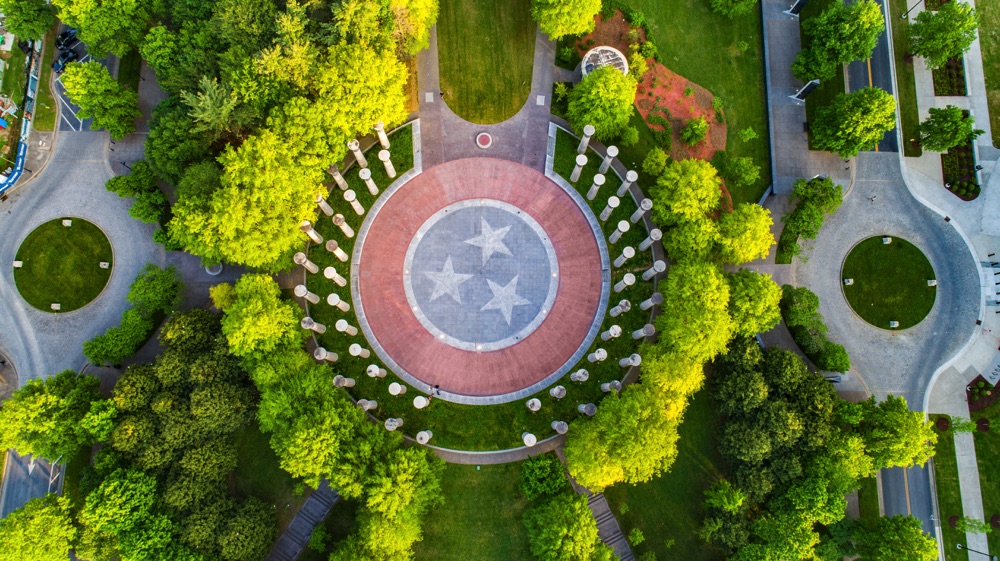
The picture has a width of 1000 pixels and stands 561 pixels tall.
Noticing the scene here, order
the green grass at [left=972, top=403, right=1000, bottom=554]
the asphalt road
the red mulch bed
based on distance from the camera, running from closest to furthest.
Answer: the green grass at [left=972, top=403, right=1000, bottom=554], the red mulch bed, the asphalt road

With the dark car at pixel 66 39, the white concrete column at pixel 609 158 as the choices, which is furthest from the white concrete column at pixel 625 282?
the dark car at pixel 66 39

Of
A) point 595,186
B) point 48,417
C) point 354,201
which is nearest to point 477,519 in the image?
point 354,201

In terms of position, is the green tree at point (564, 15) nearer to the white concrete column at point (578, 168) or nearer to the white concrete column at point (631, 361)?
the white concrete column at point (578, 168)

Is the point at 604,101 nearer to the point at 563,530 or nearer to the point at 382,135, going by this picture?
the point at 382,135

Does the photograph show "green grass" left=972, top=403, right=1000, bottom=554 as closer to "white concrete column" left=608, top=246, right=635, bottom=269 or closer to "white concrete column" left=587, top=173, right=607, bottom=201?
"white concrete column" left=608, top=246, right=635, bottom=269

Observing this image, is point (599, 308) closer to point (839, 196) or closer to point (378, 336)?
point (378, 336)

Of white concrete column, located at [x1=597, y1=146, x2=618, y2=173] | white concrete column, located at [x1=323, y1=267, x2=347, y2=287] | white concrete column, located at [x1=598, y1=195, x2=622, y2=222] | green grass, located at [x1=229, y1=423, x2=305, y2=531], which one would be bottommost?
green grass, located at [x1=229, y1=423, x2=305, y2=531]

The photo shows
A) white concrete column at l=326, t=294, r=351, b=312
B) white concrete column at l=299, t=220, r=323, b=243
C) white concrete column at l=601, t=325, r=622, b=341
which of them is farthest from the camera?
white concrete column at l=326, t=294, r=351, b=312

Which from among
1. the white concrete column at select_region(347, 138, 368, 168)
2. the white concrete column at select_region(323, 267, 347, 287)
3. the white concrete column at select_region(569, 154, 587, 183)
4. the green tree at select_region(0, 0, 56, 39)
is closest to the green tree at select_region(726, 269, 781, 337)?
the white concrete column at select_region(569, 154, 587, 183)
